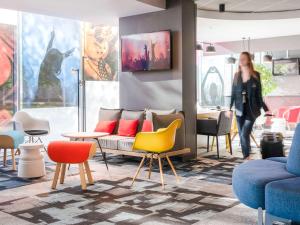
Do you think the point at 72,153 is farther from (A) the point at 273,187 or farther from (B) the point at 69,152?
(A) the point at 273,187

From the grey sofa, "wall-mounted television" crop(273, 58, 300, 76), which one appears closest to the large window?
the grey sofa

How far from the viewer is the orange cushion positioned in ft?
16.2

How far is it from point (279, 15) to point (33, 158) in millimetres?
6593

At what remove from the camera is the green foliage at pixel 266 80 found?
46.1 feet

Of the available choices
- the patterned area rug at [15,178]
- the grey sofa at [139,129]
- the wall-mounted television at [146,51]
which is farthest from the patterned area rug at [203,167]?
the wall-mounted television at [146,51]

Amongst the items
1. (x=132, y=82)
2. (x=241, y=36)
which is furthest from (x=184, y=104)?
(x=241, y=36)

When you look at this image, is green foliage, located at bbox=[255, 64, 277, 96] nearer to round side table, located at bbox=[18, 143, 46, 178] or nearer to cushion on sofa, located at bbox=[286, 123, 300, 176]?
round side table, located at bbox=[18, 143, 46, 178]

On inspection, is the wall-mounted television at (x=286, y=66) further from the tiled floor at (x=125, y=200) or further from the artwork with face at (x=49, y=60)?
the tiled floor at (x=125, y=200)

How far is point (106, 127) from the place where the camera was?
7223mm

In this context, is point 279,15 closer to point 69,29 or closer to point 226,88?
point 69,29

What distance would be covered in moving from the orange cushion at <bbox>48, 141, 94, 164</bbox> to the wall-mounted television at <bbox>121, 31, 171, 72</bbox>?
9.04ft

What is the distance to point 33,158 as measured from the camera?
5598mm

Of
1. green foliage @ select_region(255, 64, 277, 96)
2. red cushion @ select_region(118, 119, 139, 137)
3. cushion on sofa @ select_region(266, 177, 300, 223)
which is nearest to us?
cushion on sofa @ select_region(266, 177, 300, 223)

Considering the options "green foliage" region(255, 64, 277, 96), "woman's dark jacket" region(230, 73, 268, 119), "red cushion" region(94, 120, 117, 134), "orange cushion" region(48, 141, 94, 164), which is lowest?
"orange cushion" region(48, 141, 94, 164)
